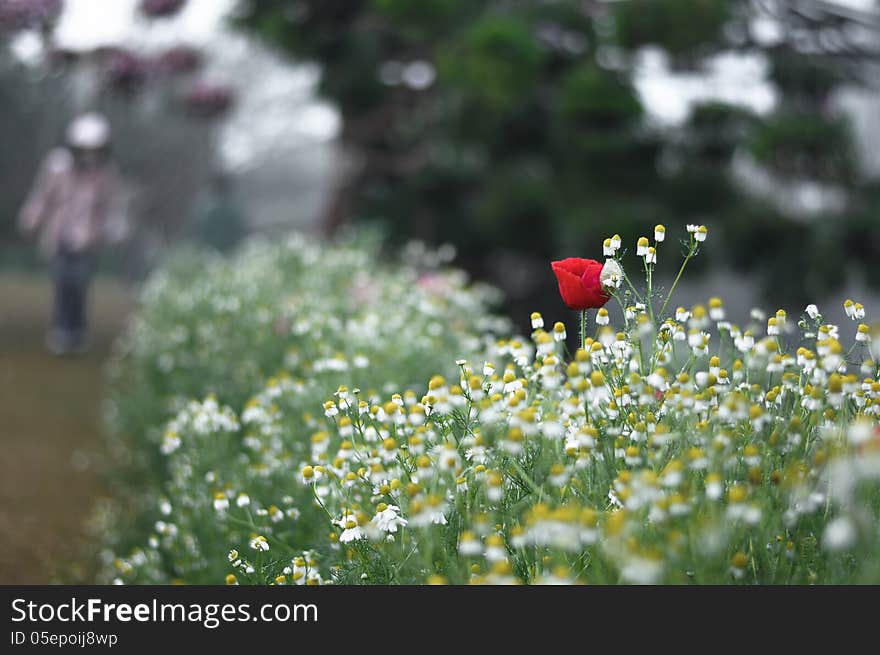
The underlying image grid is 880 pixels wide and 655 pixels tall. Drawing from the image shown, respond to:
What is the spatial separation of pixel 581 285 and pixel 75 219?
8.71m

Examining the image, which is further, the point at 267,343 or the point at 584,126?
the point at 584,126

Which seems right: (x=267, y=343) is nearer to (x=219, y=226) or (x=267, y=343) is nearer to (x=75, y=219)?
(x=75, y=219)

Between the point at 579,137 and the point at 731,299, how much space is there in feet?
19.0

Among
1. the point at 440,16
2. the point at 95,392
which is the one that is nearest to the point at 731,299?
the point at 440,16

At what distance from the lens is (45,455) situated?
5781 millimetres

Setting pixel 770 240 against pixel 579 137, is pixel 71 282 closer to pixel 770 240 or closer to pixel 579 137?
pixel 579 137

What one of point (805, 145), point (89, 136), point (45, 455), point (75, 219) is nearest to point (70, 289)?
point (75, 219)

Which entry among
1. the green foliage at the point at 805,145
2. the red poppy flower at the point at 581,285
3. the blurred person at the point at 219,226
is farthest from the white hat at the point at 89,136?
Result: the blurred person at the point at 219,226

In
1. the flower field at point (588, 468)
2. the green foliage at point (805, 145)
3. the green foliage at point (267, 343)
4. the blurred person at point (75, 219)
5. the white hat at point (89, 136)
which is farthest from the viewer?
the white hat at point (89, 136)

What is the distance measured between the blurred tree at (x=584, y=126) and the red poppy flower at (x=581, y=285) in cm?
390

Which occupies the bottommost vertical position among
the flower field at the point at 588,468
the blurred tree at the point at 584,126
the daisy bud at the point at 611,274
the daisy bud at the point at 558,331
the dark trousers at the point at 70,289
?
the flower field at the point at 588,468

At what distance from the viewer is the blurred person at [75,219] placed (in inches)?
380

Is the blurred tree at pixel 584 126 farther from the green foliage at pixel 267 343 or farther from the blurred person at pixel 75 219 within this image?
the blurred person at pixel 75 219

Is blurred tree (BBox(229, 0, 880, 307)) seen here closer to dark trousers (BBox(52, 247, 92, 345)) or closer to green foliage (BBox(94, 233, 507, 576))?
green foliage (BBox(94, 233, 507, 576))
